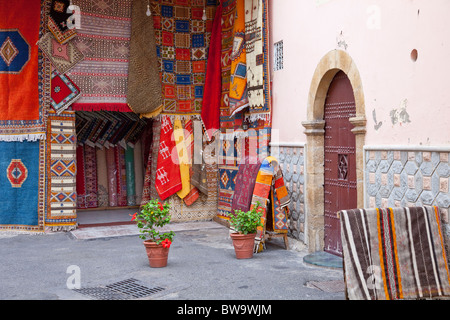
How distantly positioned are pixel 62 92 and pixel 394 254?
603 cm

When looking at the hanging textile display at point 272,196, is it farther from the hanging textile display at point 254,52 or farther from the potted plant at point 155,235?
the hanging textile display at point 254,52

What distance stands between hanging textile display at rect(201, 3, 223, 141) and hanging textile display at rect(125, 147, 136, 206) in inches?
102

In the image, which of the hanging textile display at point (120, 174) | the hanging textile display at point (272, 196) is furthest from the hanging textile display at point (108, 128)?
the hanging textile display at point (272, 196)

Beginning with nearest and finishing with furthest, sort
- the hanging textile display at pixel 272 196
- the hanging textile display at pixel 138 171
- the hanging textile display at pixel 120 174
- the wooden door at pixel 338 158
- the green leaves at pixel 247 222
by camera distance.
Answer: the wooden door at pixel 338 158 < the green leaves at pixel 247 222 < the hanging textile display at pixel 272 196 < the hanging textile display at pixel 120 174 < the hanging textile display at pixel 138 171

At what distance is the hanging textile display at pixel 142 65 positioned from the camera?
346 inches

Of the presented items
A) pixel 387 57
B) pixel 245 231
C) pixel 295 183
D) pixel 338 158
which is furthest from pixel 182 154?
pixel 387 57

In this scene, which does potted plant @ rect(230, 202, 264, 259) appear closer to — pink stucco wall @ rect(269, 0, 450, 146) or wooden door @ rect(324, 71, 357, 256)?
wooden door @ rect(324, 71, 357, 256)

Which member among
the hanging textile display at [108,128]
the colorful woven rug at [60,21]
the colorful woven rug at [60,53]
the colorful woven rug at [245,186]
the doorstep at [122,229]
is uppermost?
the colorful woven rug at [60,21]

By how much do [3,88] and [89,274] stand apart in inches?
157

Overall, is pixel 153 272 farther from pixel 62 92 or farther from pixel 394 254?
pixel 62 92

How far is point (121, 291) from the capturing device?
4977 millimetres

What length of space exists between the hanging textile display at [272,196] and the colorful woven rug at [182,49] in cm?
308

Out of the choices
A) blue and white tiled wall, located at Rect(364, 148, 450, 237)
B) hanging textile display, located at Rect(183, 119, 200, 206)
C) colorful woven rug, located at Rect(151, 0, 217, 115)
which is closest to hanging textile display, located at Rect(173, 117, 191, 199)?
hanging textile display, located at Rect(183, 119, 200, 206)

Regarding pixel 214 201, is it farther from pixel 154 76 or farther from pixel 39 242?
pixel 39 242
